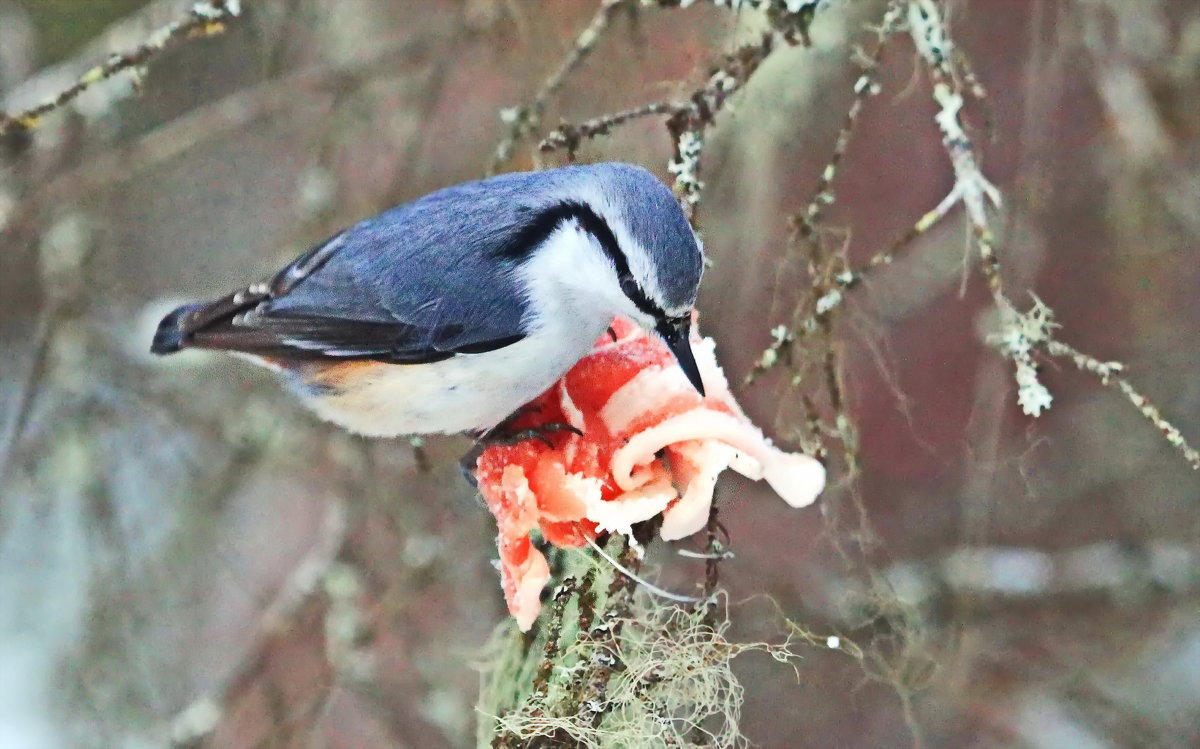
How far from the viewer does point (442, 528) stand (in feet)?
6.56

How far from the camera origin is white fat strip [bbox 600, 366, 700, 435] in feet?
3.47

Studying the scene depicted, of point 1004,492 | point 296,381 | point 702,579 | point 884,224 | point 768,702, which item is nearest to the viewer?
point 702,579

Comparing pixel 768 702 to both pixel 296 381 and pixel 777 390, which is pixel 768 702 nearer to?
pixel 777 390

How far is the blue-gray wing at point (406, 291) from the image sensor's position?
3.98 feet

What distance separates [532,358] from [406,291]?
0.66ft

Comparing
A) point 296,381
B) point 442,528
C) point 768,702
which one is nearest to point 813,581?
point 768,702

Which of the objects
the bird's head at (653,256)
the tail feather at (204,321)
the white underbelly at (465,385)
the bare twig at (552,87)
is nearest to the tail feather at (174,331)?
the tail feather at (204,321)

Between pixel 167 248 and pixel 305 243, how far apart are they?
503mm

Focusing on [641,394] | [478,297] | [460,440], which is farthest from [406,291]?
[460,440]

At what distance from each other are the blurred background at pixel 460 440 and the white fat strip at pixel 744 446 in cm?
57

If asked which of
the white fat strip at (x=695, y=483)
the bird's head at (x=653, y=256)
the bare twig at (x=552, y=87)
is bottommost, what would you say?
the white fat strip at (x=695, y=483)

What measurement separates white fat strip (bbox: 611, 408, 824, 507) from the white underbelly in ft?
0.82

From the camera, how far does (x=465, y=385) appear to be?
47.5 inches

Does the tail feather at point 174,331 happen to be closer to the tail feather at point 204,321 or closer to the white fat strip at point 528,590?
the tail feather at point 204,321
